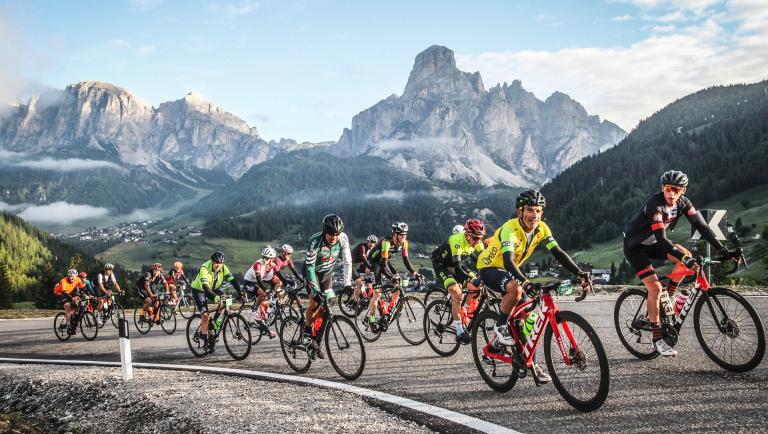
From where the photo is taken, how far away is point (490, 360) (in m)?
7.56

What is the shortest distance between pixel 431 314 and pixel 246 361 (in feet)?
13.4

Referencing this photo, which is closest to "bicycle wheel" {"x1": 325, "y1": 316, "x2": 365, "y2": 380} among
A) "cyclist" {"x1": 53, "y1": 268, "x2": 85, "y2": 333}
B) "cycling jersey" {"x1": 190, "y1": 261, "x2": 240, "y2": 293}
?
"cycling jersey" {"x1": 190, "y1": 261, "x2": 240, "y2": 293}

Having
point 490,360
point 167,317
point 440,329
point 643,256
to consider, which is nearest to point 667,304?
point 643,256

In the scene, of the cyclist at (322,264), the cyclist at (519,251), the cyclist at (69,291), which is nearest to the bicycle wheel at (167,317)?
the cyclist at (69,291)

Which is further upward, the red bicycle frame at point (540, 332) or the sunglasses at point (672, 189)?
the sunglasses at point (672, 189)

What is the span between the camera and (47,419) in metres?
8.30

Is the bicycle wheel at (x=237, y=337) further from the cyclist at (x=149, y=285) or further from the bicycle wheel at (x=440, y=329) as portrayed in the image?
the cyclist at (x=149, y=285)

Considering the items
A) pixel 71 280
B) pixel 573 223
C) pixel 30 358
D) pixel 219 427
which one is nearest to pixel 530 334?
pixel 219 427

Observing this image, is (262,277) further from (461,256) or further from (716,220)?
(716,220)

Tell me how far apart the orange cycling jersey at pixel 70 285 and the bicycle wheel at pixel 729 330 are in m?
19.0

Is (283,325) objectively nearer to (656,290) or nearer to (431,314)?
(431,314)

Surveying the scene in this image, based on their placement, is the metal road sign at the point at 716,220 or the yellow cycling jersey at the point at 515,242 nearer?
the yellow cycling jersey at the point at 515,242

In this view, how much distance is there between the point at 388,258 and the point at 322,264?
4682mm

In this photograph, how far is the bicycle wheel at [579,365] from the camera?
5957 millimetres
